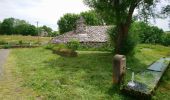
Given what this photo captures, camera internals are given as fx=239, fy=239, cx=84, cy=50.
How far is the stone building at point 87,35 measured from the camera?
4678 cm

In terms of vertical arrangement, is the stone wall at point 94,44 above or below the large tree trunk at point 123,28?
below

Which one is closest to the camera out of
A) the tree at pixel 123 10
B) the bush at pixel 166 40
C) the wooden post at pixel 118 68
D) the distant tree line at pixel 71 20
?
the wooden post at pixel 118 68

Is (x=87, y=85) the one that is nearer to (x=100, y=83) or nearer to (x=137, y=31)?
(x=100, y=83)

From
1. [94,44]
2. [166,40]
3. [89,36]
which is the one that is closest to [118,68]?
[94,44]

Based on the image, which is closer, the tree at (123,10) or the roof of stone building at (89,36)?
the tree at (123,10)

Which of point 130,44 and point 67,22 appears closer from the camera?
point 130,44

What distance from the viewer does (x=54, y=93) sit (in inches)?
447

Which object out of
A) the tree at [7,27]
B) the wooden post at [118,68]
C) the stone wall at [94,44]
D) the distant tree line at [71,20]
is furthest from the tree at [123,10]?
the tree at [7,27]

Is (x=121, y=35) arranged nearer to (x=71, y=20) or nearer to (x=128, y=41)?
(x=128, y=41)

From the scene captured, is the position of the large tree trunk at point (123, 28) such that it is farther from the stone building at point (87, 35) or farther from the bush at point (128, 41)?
the stone building at point (87, 35)

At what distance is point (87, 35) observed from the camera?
49.4 m

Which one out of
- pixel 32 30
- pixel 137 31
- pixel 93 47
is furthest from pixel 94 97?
pixel 32 30

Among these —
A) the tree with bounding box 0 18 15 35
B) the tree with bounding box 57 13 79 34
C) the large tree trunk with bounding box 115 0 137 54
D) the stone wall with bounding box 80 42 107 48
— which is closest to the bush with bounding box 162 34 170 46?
the stone wall with bounding box 80 42 107 48

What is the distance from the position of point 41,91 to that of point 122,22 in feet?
54.2
